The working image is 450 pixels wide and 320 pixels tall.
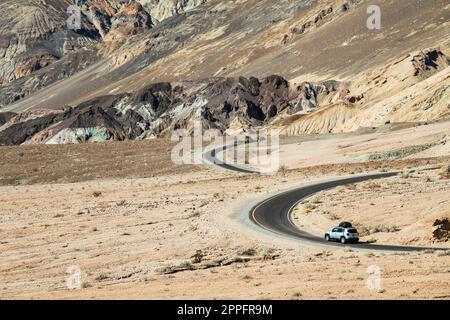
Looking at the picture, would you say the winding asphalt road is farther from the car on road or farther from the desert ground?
the desert ground

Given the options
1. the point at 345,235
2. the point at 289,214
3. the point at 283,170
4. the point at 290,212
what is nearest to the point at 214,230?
the point at 289,214

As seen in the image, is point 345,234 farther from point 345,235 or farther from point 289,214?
point 289,214

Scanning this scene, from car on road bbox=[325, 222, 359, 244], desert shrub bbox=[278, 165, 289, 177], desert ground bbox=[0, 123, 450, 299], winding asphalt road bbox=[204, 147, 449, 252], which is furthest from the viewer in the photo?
desert shrub bbox=[278, 165, 289, 177]

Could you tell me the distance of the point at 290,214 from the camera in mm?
45594

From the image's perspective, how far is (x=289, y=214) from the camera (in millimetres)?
45625

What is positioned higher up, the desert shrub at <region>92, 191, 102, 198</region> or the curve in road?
the curve in road

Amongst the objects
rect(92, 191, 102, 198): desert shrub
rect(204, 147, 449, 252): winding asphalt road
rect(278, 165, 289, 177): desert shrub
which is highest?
rect(278, 165, 289, 177): desert shrub

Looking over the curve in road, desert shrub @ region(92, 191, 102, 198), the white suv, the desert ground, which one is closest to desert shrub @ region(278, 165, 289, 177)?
the desert ground

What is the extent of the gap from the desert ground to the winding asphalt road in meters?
1.06

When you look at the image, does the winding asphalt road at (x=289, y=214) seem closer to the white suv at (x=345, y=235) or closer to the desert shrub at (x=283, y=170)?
the white suv at (x=345, y=235)

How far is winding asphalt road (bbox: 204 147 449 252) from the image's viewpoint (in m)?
32.5
